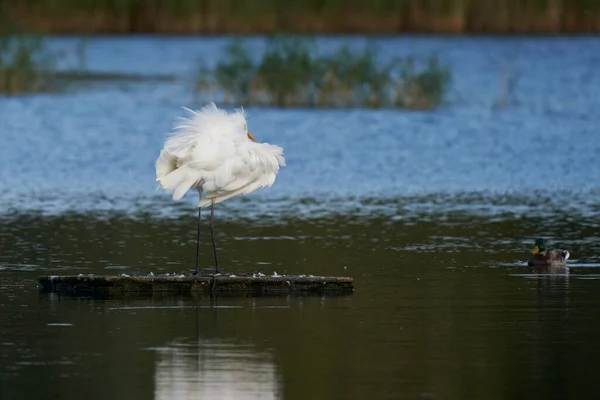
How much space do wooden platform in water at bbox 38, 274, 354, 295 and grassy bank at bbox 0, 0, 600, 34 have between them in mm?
33294

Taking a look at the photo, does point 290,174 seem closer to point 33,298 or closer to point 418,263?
point 418,263

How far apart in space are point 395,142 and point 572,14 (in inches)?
868

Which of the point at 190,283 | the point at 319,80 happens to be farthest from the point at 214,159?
the point at 319,80

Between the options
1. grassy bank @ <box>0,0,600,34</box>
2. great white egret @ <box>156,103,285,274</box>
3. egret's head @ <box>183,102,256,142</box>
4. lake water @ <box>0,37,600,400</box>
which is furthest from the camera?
grassy bank @ <box>0,0,600,34</box>

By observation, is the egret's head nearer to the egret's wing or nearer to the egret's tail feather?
the egret's wing

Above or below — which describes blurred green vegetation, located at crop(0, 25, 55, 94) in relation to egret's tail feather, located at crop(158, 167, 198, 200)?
above

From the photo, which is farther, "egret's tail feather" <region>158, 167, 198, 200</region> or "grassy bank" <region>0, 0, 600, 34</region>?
"grassy bank" <region>0, 0, 600, 34</region>

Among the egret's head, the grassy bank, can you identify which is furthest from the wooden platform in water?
the grassy bank

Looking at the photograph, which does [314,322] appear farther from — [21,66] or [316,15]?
[316,15]

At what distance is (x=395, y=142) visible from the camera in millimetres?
23750

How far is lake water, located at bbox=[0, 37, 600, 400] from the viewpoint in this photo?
842 cm

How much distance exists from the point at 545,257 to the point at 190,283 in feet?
9.74

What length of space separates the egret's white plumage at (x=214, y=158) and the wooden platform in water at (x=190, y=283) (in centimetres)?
70

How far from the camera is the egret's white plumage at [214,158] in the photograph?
11672 millimetres
